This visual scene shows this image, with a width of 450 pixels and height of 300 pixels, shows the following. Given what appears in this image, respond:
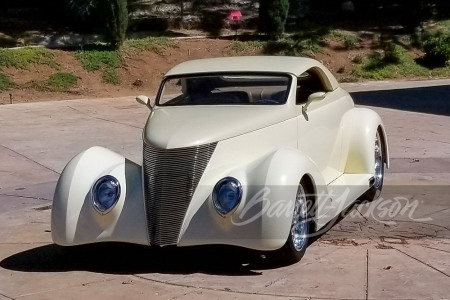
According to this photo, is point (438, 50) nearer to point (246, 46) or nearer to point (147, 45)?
point (246, 46)

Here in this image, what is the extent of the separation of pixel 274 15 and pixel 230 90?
14.8m

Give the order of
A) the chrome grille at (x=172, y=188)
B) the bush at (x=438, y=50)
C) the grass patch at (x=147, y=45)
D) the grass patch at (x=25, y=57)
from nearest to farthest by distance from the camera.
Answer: the chrome grille at (x=172, y=188), the grass patch at (x=25, y=57), the grass patch at (x=147, y=45), the bush at (x=438, y=50)

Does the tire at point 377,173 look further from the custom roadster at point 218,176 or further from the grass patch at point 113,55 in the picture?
the grass patch at point 113,55

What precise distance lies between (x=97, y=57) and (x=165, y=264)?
14236 mm

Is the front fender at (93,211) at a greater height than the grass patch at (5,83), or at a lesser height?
greater

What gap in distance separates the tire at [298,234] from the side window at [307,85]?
1328 millimetres

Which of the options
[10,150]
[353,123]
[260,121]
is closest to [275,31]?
[10,150]

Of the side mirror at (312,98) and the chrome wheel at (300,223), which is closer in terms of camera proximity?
the chrome wheel at (300,223)

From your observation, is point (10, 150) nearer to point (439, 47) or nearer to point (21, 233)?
point (21, 233)

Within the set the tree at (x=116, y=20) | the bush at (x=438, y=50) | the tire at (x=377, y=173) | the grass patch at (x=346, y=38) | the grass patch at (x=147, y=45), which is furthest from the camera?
the grass patch at (x=346, y=38)

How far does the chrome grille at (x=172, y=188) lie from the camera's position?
24.2 ft

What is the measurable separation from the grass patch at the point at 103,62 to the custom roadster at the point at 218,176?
12.2 metres

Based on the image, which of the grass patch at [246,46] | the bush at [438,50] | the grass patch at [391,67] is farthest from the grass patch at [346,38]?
the grass patch at [246,46]

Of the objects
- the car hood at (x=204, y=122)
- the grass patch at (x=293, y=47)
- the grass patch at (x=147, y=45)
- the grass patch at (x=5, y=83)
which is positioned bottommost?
the grass patch at (x=5, y=83)
